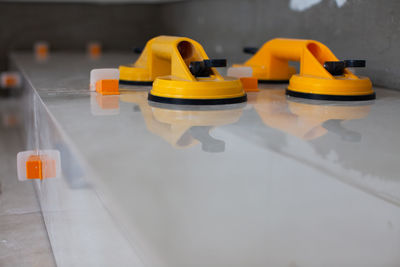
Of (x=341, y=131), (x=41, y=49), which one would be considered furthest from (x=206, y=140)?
(x=41, y=49)

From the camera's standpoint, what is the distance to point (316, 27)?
6.79ft

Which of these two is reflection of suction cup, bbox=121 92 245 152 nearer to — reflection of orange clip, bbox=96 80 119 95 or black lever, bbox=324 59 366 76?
reflection of orange clip, bbox=96 80 119 95

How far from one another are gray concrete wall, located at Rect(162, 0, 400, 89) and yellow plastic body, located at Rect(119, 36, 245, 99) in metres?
0.64

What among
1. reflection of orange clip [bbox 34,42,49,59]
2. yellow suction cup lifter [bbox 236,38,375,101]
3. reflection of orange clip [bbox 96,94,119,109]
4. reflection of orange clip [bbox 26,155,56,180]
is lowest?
reflection of orange clip [bbox 26,155,56,180]

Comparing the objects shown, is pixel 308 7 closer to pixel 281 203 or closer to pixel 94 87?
pixel 94 87

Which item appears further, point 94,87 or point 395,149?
point 94,87

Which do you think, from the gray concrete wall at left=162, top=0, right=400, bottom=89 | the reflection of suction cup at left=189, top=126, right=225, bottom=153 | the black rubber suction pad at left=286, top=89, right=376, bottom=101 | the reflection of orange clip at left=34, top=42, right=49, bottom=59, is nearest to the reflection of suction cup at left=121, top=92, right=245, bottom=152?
the reflection of suction cup at left=189, top=126, right=225, bottom=153

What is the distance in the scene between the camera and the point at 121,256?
594 mm

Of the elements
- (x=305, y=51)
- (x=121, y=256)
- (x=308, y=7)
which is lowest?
(x=121, y=256)

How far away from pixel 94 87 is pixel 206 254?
1.11 metres

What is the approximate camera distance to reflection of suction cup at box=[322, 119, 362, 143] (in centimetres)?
93

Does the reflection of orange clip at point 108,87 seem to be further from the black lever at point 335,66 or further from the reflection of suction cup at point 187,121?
the black lever at point 335,66

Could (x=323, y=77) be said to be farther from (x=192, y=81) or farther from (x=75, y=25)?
(x=75, y=25)

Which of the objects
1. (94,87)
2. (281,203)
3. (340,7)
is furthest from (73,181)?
(340,7)
